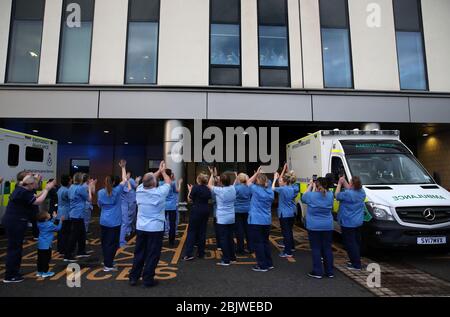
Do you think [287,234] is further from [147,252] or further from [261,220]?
[147,252]

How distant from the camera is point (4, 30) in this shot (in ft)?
37.5

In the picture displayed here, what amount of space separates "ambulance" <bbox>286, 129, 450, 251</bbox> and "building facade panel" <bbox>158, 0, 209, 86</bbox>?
519cm

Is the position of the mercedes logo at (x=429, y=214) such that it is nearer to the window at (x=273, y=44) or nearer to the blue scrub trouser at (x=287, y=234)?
the blue scrub trouser at (x=287, y=234)

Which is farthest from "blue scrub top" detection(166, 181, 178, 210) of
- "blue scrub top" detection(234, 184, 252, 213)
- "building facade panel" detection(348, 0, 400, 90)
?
"building facade panel" detection(348, 0, 400, 90)

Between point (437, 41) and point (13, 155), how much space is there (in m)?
16.4

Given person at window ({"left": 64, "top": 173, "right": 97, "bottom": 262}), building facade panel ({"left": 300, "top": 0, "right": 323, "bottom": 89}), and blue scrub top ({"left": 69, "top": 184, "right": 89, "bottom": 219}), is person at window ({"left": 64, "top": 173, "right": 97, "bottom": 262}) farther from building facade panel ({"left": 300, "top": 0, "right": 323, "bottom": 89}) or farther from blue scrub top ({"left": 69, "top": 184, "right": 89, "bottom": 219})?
building facade panel ({"left": 300, "top": 0, "right": 323, "bottom": 89})

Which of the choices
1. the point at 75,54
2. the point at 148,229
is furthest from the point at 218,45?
the point at 148,229

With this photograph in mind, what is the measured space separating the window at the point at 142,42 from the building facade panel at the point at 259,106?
9.08 feet

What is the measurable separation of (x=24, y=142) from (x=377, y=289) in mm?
10190

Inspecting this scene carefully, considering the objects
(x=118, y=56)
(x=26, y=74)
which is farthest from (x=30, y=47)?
(x=118, y=56)

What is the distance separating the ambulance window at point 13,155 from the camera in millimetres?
8469

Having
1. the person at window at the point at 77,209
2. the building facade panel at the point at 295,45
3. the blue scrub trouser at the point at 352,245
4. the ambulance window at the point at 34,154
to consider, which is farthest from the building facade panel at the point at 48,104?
the blue scrub trouser at the point at 352,245

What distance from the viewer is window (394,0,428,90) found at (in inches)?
471

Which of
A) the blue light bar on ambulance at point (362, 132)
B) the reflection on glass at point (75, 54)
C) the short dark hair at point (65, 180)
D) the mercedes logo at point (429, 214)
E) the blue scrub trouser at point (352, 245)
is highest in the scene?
the reflection on glass at point (75, 54)
